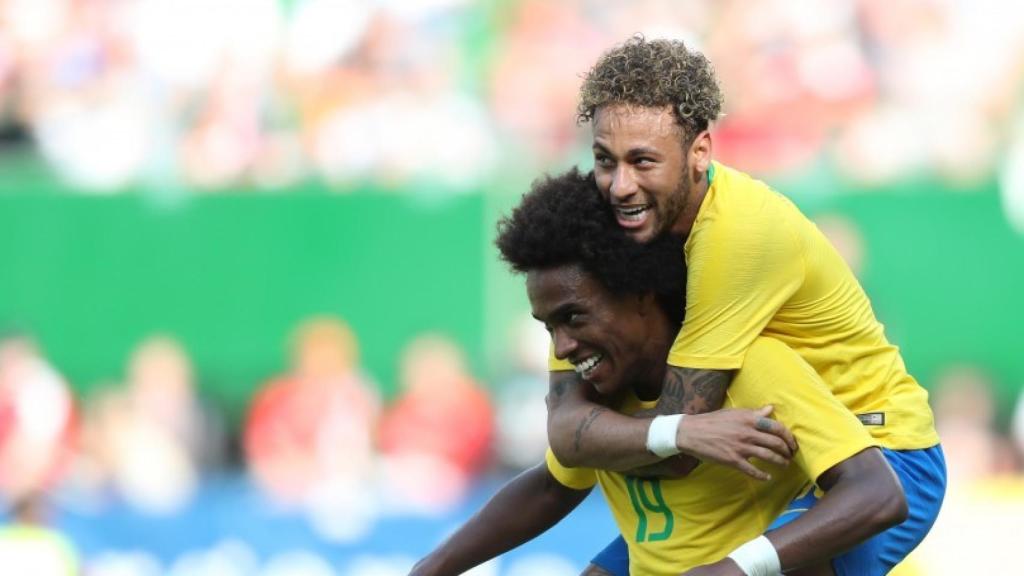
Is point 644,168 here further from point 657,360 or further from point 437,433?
point 437,433

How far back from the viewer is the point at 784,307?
15.6ft

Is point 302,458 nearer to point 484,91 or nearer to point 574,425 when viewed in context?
point 484,91

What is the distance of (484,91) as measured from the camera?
1173cm

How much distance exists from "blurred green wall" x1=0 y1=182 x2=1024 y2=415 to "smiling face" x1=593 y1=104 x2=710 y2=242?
618cm

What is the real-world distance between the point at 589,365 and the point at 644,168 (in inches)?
22.9

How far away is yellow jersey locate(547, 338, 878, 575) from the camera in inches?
172

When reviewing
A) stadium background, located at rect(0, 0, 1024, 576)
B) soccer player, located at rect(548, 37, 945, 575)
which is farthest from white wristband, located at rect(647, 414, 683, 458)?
stadium background, located at rect(0, 0, 1024, 576)

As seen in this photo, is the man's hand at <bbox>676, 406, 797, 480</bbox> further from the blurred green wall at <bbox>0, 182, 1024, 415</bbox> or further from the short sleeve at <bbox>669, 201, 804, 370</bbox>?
the blurred green wall at <bbox>0, 182, 1024, 415</bbox>

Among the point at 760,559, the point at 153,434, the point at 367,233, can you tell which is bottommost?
the point at 760,559

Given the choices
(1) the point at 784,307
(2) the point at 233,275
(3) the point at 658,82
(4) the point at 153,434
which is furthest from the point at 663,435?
(2) the point at 233,275

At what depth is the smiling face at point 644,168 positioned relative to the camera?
476 centimetres

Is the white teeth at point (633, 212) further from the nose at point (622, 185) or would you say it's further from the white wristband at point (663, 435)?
the white wristband at point (663, 435)

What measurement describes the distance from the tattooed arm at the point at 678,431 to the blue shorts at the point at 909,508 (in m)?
0.39

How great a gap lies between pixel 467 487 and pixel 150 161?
132 inches
